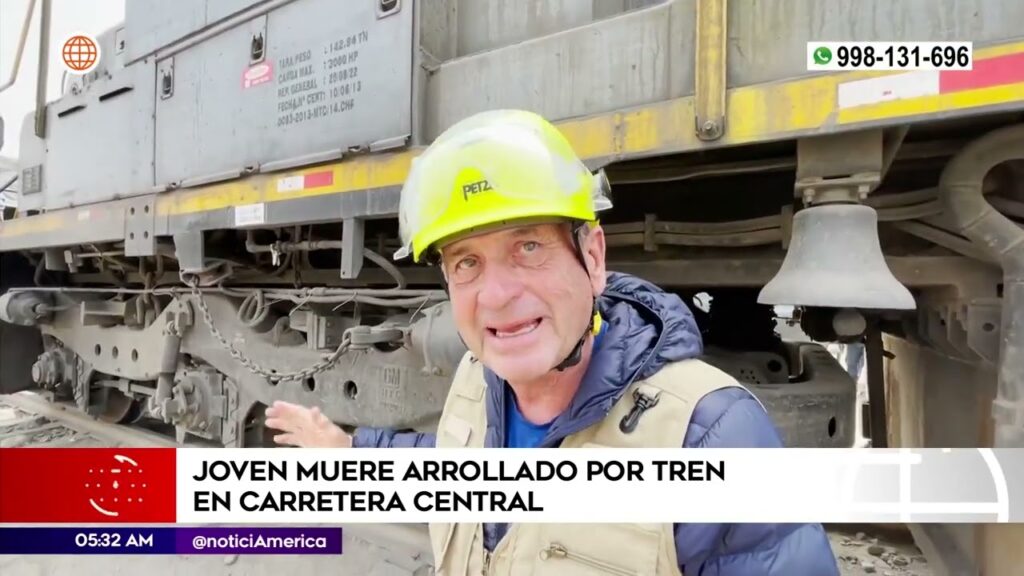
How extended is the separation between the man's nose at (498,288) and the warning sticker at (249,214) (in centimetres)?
208

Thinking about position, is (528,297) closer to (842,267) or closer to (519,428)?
(519,428)

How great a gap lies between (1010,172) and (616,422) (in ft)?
4.94

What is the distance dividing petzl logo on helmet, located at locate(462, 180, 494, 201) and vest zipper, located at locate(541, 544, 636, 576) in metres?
0.68

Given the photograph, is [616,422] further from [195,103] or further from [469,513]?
[195,103]

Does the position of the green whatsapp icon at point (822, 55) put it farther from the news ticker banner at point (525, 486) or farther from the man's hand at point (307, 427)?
the man's hand at point (307, 427)

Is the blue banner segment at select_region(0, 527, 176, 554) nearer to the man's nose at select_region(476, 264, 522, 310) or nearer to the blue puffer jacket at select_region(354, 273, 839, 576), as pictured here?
the blue puffer jacket at select_region(354, 273, 839, 576)

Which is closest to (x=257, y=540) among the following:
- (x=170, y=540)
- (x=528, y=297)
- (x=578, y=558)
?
(x=170, y=540)

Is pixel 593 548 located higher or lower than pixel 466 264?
lower

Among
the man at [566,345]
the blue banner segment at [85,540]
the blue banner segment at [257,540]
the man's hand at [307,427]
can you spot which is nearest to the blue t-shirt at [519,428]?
the man at [566,345]

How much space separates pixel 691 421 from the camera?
1.12 meters

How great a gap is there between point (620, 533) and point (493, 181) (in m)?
0.69

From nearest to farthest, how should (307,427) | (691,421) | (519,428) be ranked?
1. (691,421)
2. (519,428)
3. (307,427)

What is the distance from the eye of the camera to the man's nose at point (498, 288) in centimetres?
119

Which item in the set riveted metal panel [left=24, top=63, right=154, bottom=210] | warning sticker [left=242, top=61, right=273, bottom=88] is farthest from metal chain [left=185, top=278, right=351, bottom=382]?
warning sticker [left=242, top=61, right=273, bottom=88]
